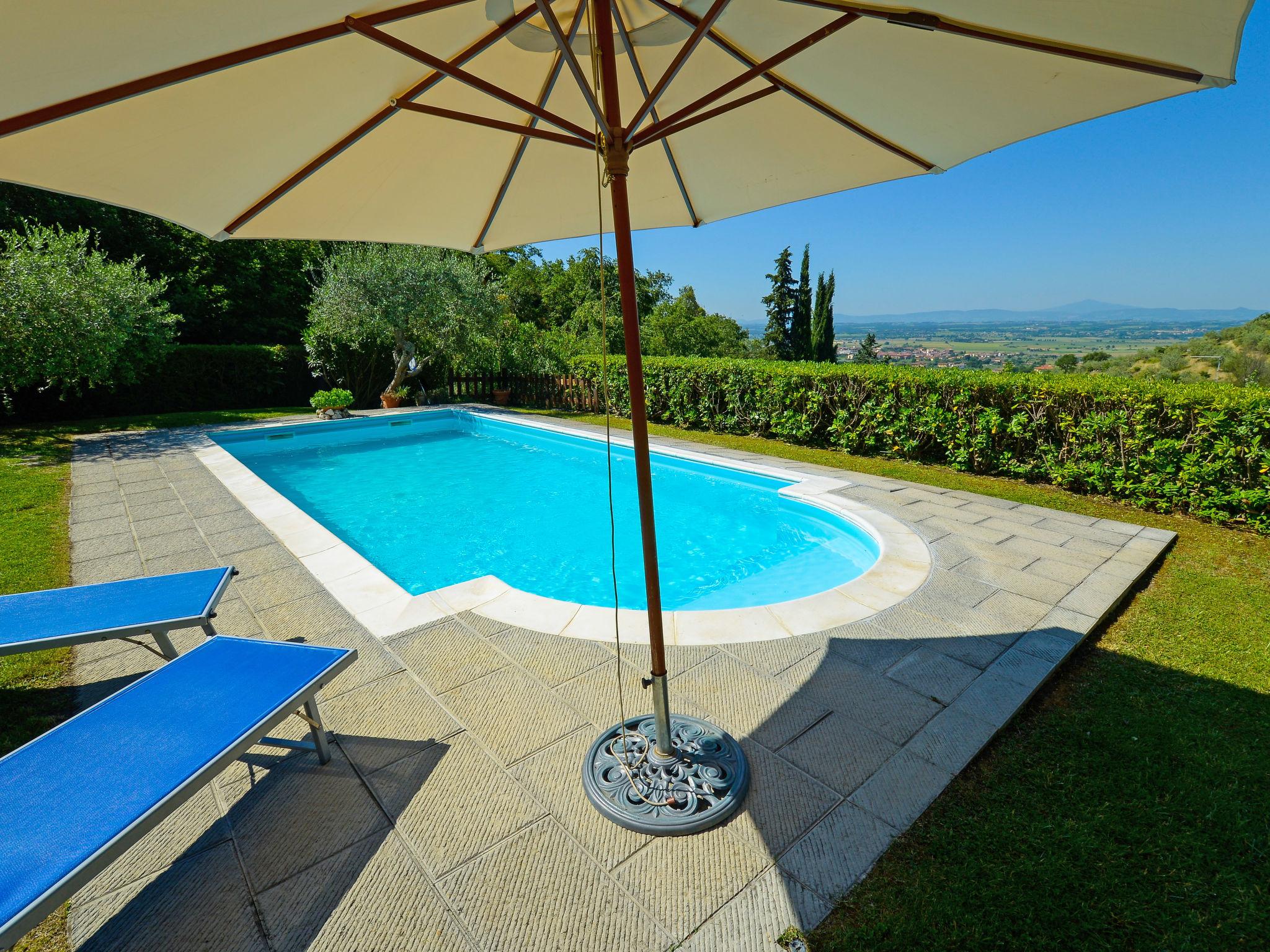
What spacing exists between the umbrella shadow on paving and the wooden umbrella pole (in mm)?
1162

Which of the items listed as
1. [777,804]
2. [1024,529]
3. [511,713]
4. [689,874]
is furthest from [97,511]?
[1024,529]

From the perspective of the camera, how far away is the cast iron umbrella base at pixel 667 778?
2166 millimetres

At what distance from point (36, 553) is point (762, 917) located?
21.8 ft

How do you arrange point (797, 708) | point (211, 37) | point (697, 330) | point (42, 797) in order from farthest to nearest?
point (697, 330), point (797, 708), point (42, 797), point (211, 37)

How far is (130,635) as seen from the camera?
2.81 m

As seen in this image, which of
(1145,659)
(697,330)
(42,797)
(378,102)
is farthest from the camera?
(697,330)

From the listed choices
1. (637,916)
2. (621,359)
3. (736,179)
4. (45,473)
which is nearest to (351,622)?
(637,916)

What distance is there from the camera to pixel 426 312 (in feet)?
50.8

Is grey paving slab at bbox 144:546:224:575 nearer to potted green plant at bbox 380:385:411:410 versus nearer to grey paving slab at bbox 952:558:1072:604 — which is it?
grey paving slab at bbox 952:558:1072:604

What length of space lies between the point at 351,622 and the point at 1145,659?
4882 mm

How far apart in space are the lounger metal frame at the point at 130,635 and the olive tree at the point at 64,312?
1071 cm

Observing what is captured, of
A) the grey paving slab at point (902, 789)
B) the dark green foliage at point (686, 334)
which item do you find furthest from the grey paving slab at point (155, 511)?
the dark green foliage at point (686, 334)

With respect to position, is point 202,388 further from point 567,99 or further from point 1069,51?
point 1069,51

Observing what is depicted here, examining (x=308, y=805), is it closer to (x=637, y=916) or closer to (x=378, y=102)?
(x=637, y=916)
